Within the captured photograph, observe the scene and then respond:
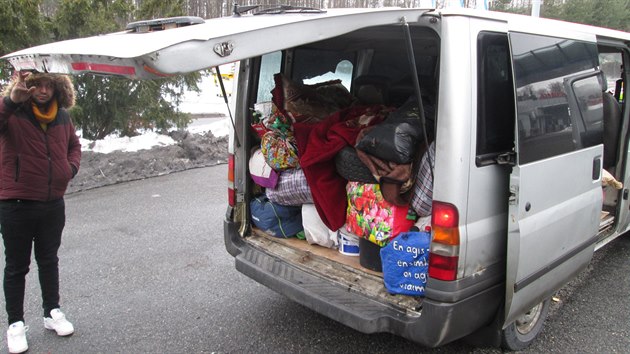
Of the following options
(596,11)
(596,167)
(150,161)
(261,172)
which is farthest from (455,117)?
(596,11)

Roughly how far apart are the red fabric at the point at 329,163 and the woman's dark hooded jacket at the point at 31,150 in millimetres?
1627

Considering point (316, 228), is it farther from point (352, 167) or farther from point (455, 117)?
point (455, 117)

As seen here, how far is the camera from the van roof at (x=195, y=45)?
5.42 feet


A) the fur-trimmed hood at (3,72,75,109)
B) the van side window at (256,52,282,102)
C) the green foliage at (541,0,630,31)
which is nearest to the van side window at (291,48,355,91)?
the van side window at (256,52,282,102)

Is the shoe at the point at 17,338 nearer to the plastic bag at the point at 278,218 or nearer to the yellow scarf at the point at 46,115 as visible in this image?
the yellow scarf at the point at 46,115

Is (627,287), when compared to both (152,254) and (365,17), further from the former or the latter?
(152,254)

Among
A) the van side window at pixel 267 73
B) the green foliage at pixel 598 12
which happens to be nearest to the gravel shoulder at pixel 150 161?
the van side window at pixel 267 73

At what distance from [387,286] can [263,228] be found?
1242 millimetres

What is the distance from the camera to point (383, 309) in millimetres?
2574

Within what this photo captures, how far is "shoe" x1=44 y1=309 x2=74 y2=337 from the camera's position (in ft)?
10.6

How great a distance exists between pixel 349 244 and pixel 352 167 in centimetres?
58

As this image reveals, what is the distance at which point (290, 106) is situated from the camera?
11.7 feet

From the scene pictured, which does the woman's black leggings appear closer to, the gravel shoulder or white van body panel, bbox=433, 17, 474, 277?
white van body panel, bbox=433, 17, 474, 277

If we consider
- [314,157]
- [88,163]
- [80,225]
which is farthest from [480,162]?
[88,163]
